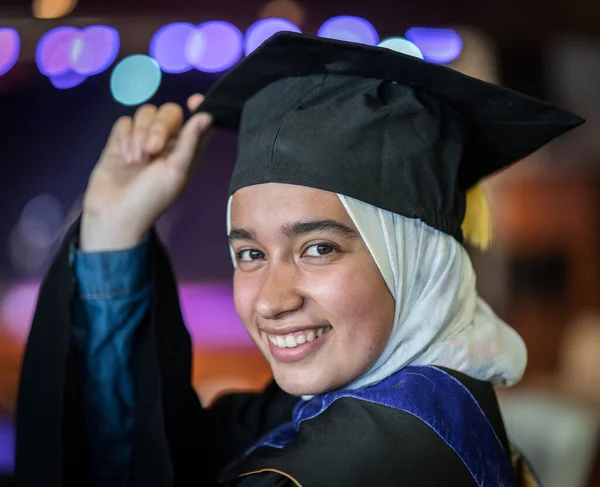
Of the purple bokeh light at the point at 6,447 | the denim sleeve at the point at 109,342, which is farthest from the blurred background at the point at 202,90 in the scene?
the denim sleeve at the point at 109,342

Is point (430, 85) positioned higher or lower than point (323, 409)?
higher

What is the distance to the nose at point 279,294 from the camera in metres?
1.20

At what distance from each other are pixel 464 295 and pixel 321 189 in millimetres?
336

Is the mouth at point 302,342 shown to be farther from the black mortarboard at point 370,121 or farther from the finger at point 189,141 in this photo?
the finger at point 189,141

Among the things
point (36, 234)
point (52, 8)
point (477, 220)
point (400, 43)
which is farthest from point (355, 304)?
point (36, 234)

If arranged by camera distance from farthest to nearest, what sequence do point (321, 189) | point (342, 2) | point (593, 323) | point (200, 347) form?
1. point (593, 323)
2. point (200, 347)
3. point (342, 2)
4. point (321, 189)

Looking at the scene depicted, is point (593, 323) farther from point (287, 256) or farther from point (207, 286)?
point (287, 256)

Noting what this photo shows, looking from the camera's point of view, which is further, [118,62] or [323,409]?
[118,62]

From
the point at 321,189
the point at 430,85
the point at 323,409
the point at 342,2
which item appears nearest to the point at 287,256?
the point at 321,189

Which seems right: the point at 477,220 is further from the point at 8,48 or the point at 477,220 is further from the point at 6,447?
the point at 6,447

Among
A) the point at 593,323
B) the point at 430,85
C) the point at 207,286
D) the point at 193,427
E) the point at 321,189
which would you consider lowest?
the point at 593,323

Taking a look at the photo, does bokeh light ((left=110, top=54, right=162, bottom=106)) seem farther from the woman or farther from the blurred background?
the woman

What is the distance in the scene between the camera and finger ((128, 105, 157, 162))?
1525 mm

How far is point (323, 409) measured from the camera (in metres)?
1.22
